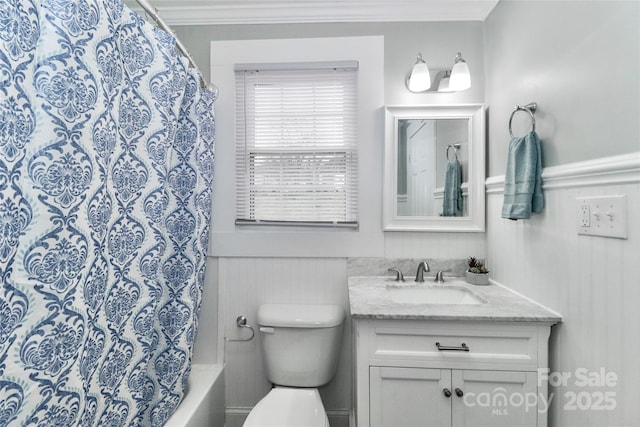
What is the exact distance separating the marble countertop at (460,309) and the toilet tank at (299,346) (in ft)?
0.91

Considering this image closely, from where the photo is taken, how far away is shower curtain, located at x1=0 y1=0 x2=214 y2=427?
71 cm

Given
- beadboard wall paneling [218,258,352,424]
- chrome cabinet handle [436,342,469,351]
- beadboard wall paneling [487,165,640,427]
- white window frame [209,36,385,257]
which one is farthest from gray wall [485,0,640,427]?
beadboard wall paneling [218,258,352,424]

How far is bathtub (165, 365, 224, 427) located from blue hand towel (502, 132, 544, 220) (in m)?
1.63

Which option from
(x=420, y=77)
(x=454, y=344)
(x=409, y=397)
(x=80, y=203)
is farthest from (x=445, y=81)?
(x=80, y=203)

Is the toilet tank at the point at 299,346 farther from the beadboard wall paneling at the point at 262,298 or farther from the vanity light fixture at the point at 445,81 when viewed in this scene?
the vanity light fixture at the point at 445,81

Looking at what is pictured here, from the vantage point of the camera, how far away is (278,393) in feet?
5.03

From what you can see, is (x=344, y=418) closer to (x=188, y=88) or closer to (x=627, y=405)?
(x=627, y=405)

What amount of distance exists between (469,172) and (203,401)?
181cm

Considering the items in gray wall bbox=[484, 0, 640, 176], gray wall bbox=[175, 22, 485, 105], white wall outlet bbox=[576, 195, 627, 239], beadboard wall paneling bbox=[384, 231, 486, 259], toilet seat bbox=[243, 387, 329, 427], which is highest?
gray wall bbox=[175, 22, 485, 105]

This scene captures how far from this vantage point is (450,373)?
1.25m

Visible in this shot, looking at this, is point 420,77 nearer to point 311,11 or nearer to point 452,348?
point 311,11

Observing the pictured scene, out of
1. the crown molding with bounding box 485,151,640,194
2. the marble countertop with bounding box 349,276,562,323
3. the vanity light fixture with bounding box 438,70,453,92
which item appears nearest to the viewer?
the crown molding with bounding box 485,151,640,194

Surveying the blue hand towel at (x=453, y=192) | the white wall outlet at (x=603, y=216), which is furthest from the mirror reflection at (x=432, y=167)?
the white wall outlet at (x=603, y=216)

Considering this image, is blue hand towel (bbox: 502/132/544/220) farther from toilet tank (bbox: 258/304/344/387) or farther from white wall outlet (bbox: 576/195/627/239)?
toilet tank (bbox: 258/304/344/387)
